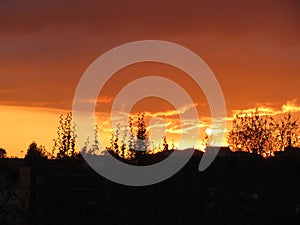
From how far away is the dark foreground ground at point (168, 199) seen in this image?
22297mm

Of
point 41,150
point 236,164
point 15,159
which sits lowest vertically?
point 236,164

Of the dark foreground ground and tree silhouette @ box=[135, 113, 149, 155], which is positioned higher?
tree silhouette @ box=[135, 113, 149, 155]

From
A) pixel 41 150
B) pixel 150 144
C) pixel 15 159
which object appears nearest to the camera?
pixel 150 144

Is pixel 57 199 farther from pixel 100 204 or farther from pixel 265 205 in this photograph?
pixel 265 205

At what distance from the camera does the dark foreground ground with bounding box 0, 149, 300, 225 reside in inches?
878

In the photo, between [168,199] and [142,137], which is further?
[142,137]

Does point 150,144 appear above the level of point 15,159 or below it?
below

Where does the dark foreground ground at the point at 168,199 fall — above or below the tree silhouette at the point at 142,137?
below

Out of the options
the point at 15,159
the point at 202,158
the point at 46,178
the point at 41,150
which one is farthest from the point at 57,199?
the point at 15,159

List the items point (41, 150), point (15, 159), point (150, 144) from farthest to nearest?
1. point (15, 159)
2. point (41, 150)
3. point (150, 144)

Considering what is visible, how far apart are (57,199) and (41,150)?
10496mm

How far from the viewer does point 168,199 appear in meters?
22.4

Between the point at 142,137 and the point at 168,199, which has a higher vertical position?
the point at 142,137

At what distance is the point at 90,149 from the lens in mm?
25812
